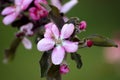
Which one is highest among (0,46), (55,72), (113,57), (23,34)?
(0,46)

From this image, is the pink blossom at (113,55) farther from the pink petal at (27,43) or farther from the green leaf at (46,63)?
the green leaf at (46,63)

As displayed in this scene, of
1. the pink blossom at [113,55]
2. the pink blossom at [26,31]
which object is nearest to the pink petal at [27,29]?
the pink blossom at [26,31]

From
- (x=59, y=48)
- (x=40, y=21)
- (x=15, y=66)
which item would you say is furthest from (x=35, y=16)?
(x=15, y=66)

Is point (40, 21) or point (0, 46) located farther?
point (0, 46)

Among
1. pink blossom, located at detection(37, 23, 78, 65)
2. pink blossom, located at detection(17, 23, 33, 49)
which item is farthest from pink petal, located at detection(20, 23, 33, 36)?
pink blossom, located at detection(37, 23, 78, 65)

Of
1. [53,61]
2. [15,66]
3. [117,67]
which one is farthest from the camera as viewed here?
[15,66]

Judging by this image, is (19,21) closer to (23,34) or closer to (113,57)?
(23,34)

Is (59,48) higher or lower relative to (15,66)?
lower

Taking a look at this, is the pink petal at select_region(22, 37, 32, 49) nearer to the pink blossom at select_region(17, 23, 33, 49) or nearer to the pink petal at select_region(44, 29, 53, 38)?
the pink blossom at select_region(17, 23, 33, 49)
